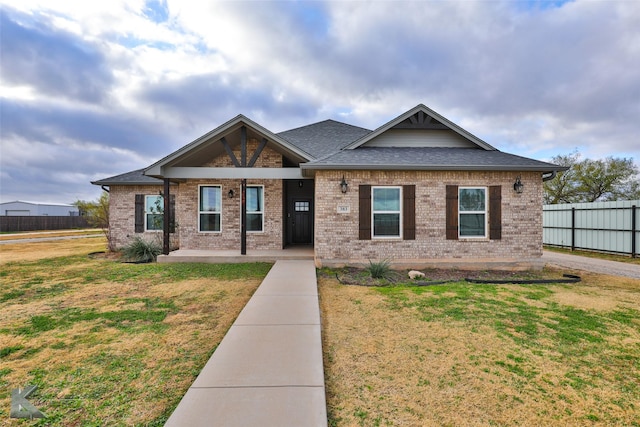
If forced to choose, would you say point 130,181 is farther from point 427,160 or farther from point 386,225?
point 427,160

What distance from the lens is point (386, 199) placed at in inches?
347

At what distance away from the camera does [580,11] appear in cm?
1221

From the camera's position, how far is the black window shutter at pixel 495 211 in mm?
8789

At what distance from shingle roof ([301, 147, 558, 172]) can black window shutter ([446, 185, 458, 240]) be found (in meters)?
0.71

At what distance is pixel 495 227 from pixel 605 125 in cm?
2973

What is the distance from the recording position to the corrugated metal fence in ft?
36.9

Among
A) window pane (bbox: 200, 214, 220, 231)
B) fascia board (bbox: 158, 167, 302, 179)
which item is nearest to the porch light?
fascia board (bbox: 158, 167, 302, 179)

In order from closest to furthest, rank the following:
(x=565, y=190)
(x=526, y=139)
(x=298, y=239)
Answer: (x=298, y=239) < (x=565, y=190) < (x=526, y=139)

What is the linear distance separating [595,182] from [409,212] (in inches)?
923

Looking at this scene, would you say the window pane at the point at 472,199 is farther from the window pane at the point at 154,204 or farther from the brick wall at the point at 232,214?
the window pane at the point at 154,204

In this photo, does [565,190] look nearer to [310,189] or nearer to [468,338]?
[310,189]

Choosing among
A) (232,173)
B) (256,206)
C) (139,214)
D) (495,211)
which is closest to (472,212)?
(495,211)

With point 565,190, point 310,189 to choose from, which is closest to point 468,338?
point 310,189
